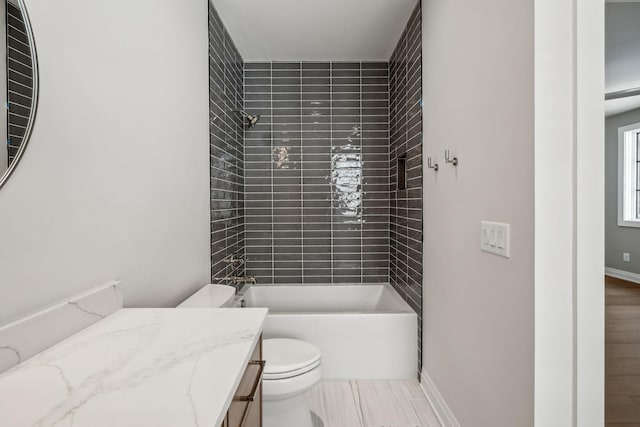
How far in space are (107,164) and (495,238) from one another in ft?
4.53

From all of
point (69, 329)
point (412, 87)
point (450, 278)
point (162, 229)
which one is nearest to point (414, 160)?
point (412, 87)

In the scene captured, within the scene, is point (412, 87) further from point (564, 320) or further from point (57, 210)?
point (57, 210)

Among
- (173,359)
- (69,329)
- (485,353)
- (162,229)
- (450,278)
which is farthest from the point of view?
(450,278)

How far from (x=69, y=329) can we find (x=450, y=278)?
1563mm

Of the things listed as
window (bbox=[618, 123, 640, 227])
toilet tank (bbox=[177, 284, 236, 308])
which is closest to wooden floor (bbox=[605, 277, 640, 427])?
window (bbox=[618, 123, 640, 227])

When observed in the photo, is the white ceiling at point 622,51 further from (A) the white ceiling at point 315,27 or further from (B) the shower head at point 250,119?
(B) the shower head at point 250,119

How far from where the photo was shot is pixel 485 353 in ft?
4.68

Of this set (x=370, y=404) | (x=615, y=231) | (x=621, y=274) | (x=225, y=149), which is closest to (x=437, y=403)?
(x=370, y=404)

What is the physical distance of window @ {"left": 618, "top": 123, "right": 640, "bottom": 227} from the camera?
5.05 feet

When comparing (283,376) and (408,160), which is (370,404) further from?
(408,160)

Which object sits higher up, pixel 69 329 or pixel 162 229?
pixel 162 229

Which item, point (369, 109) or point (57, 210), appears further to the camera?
point (369, 109)

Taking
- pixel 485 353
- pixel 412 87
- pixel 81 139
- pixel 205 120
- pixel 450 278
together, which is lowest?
pixel 485 353

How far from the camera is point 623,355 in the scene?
4.90 feet
